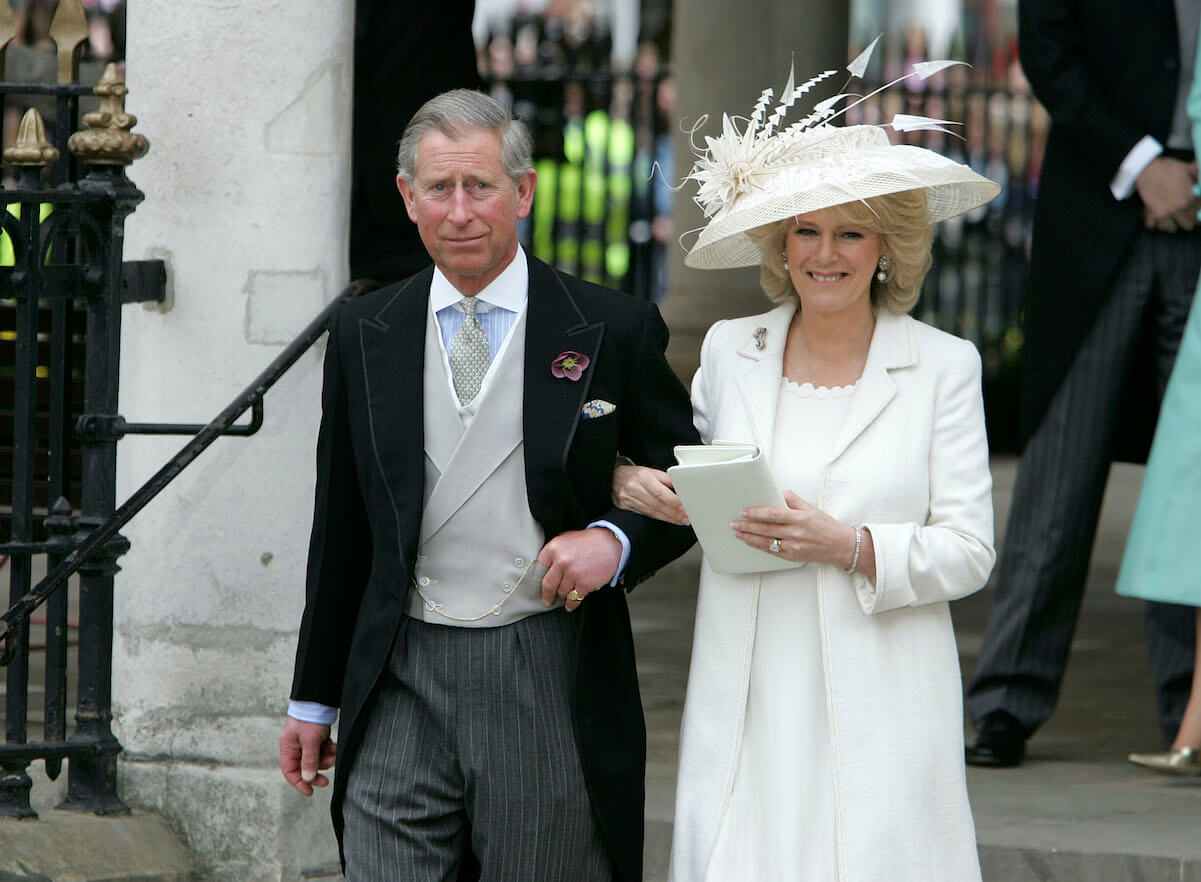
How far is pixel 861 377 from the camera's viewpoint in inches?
134

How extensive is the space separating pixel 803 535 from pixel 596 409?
0.41 metres

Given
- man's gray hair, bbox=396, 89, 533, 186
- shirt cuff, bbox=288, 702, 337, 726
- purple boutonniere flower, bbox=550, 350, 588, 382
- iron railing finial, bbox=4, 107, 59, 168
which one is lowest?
shirt cuff, bbox=288, 702, 337, 726

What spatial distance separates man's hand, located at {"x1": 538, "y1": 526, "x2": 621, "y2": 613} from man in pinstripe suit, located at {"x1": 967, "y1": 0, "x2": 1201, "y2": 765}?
2.06 metres

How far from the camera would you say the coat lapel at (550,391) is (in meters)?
3.32

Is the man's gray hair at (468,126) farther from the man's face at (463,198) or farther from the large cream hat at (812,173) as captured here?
the large cream hat at (812,173)

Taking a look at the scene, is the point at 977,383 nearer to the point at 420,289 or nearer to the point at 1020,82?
the point at 420,289

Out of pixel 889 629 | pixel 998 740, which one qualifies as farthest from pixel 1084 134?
pixel 889 629

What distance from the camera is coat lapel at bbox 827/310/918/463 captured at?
11.0 feet

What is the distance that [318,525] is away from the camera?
3.49m

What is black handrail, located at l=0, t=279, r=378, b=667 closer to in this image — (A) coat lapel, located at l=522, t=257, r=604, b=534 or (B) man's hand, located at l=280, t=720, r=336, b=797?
(B) man's hand, located at l=280, t=720, r=336, b=797

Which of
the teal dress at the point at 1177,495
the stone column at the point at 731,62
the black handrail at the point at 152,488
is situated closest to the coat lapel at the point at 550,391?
the black handrail at the point at 152,488

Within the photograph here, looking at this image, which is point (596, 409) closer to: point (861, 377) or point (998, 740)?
point (861, 377)

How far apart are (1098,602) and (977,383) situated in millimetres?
5080

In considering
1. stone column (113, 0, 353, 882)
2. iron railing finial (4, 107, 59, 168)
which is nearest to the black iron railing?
iron railing finial (4, 107, 59, 168)
